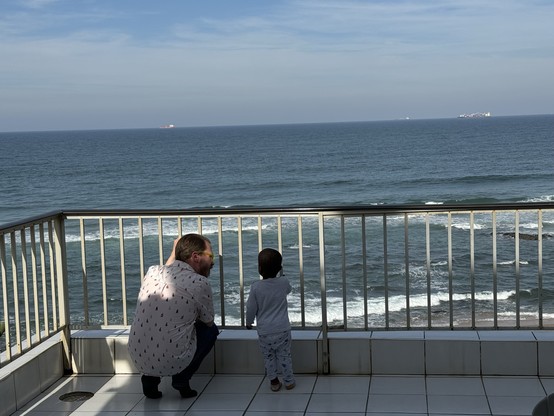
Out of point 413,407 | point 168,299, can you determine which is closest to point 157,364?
point 168,299

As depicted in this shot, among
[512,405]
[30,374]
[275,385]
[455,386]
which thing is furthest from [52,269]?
[512,405]

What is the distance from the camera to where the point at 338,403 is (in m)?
4.25

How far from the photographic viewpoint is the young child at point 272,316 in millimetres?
4434

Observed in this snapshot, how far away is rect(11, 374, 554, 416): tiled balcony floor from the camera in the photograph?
4148mm

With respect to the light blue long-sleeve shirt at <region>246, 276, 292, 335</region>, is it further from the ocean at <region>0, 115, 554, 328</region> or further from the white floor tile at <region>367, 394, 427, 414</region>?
the ocean at <region>0, 115, 554, 328</region>

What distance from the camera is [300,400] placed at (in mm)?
4332

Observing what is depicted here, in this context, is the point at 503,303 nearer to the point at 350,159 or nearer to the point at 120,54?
the point at 350,159

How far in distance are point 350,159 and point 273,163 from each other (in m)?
5.49

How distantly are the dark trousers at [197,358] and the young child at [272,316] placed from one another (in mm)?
221

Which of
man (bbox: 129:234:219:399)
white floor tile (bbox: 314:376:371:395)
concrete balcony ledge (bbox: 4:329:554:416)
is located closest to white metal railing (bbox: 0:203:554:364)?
concrete balcony ledge (bbox: 4:329:554:416)

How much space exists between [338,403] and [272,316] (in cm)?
59

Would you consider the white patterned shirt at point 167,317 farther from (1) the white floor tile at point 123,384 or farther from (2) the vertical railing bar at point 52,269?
(2) the vertical railing bar at point 52,269

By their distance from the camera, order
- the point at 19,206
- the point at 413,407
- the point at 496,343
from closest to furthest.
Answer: the point at 413,407
the point at 496,343
the point at 19,206

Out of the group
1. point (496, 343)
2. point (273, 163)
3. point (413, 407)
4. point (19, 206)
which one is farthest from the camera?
point (273, 163)
